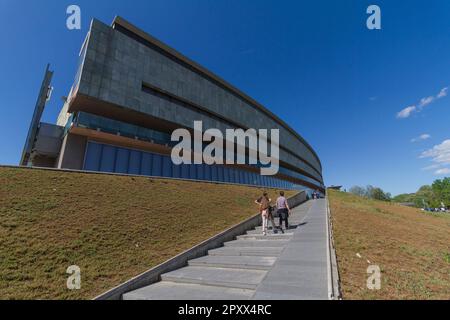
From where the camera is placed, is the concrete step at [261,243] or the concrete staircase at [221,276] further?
the concrete step at [261,243]

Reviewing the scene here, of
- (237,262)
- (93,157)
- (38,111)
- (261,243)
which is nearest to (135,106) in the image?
(93,157)

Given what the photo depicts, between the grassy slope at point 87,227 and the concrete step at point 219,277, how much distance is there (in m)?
0.88

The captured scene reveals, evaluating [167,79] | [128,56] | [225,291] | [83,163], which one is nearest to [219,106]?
[167,79]

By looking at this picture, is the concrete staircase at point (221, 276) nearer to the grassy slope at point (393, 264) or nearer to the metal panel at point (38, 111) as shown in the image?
the grassy slope at point (393, 264)

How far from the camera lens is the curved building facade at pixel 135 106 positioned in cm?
2150

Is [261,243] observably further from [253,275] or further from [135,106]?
[135,106]

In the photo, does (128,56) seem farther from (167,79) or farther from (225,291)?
(225,291)

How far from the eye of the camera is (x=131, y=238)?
7.31m

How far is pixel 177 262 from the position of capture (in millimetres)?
6746

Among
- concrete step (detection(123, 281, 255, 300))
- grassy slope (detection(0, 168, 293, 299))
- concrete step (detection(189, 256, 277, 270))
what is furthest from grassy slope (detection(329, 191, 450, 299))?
grassy slope (detection(0, 168, 293, 299))

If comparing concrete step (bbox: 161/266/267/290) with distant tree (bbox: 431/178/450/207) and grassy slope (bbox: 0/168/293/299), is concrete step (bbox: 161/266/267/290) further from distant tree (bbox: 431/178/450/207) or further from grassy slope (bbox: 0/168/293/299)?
distant tree (bbox: 431/178/450/207)

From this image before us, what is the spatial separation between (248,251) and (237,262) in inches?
43.8

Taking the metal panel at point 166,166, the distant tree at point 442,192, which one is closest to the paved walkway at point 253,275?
the metal panel at point 166,166

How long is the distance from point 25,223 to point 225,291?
6.65 m
